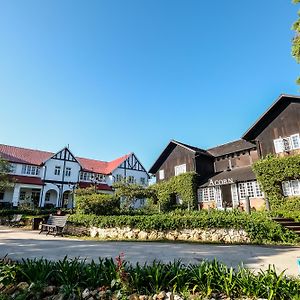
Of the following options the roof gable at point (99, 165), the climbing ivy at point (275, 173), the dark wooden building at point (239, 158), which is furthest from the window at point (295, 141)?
the roof gable at point (99, 165)

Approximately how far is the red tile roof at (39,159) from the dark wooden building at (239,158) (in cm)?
1197

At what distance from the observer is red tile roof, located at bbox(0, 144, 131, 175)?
3353 cm

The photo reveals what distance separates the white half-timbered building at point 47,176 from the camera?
32.0 m

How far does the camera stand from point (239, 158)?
26062 mm

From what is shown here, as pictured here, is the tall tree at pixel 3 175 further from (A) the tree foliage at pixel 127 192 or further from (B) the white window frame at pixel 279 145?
(B) the white window frame at pixel 279 145

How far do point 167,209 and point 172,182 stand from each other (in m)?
3.31

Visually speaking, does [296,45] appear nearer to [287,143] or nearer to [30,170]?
[287,143]

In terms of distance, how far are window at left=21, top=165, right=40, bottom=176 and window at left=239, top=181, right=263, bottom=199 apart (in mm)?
28081

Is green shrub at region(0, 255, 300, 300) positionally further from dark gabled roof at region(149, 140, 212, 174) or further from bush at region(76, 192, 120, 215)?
dark gabled roof at region(149, 140, 212, 174)

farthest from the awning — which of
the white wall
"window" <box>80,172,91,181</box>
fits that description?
the white wall

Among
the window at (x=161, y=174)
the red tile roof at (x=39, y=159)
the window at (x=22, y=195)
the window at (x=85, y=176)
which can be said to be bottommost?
the window at (x=22, y=195)

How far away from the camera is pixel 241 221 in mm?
11391

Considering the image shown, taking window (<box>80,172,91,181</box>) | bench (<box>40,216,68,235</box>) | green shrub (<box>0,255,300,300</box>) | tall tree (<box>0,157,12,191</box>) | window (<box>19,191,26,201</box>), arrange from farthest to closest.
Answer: window (<box>80,172,91,181</box>) < window (<box>19,191,26,201</box>) < tall tree (<box>0,157,12,191</box>) < bench (<box>40,216,68,235</box>) < green shrub (<box>0,255,300,300</box>)

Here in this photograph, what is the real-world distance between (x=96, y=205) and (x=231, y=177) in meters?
14.8
